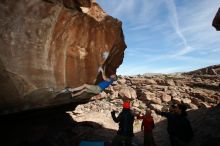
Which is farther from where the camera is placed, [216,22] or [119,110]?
[119,110]

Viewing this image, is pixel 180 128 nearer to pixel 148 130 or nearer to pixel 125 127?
pixel 148 130

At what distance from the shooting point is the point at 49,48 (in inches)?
284

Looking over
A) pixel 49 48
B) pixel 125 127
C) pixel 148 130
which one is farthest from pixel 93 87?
pixel 148 130

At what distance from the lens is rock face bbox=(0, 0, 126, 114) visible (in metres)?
6.18

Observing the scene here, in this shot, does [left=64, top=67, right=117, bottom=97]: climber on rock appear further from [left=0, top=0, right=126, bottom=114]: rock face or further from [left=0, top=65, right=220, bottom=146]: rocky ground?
[left=0, top=65, right=220, bottom=146]: rocky ground

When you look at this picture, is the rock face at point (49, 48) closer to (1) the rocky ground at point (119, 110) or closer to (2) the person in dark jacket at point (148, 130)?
(1) the rocky ground at point (119, 110)

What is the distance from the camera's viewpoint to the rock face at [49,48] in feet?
20.3

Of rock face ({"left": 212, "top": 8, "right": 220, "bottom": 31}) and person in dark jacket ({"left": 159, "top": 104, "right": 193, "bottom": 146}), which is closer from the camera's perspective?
person in dark jacket ({"left": 159, "top": 104, "right": 193, "bottom": 146})

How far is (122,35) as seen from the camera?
10.3 meters

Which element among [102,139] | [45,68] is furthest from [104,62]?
[102,139]

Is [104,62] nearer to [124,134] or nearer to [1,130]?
[124,134]

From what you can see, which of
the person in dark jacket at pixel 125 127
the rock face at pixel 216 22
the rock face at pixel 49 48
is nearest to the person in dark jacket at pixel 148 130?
the person in dark jacket at pixel 125 127

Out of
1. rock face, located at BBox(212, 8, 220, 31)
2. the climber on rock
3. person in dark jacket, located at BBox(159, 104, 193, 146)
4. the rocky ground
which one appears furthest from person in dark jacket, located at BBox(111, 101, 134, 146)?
rock face, located at BBox(212, 8, 220, 31)

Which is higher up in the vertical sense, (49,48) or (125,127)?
(49,48)
